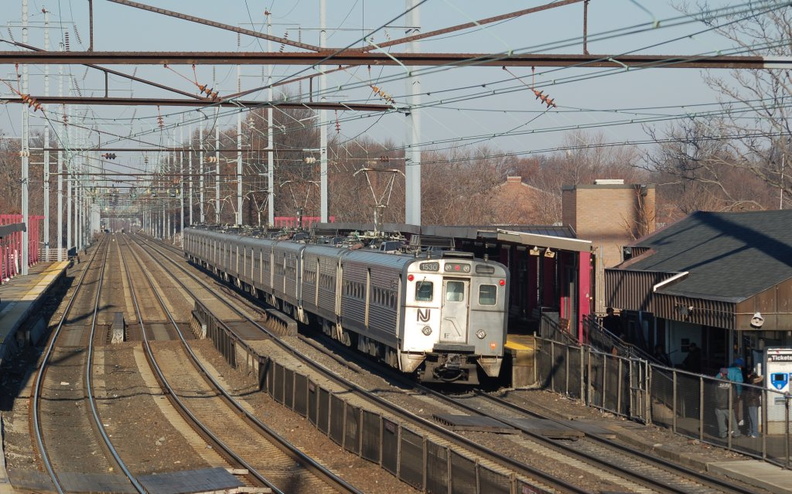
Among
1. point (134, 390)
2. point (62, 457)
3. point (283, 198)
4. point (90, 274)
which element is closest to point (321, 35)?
point (134, 390)

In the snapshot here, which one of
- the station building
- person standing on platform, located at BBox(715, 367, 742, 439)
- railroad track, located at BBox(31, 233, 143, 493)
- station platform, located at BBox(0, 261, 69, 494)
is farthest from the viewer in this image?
station platform, located at BBox(0, 261, 69, 494)

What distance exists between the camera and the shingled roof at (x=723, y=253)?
62.5ft

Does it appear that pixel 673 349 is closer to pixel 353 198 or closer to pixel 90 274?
pixel 353 198

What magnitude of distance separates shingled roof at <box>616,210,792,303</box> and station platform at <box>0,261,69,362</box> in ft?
54.9

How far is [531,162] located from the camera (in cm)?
12031

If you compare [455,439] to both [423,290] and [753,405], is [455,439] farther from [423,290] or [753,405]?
[423,290]

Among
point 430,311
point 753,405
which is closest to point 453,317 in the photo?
point 430,311

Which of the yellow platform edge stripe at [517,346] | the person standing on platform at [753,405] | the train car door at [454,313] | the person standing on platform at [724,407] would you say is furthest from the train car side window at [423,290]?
the person standing on platform at [753,405]

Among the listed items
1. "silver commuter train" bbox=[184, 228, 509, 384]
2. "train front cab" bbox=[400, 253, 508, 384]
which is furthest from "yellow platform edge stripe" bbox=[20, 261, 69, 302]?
"train front cab" bbox=[400, 253, 508, 384]

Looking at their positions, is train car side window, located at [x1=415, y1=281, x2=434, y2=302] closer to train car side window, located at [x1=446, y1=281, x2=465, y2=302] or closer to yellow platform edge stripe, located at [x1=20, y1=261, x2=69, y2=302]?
train car side window, located at [x1=446, y1=281, x2=465, y2=302]

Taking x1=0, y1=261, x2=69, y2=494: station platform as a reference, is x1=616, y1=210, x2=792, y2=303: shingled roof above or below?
above

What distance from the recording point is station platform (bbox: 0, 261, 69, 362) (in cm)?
2881

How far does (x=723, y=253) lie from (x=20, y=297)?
28.1m

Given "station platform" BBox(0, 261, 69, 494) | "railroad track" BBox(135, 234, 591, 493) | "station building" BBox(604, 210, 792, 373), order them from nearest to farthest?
"railroad track" BBox(135, 234, 591, 493) < "station building" BBox(604, 210, 792, 373) < "station platform" BBox(0, 261, 69, 494)
